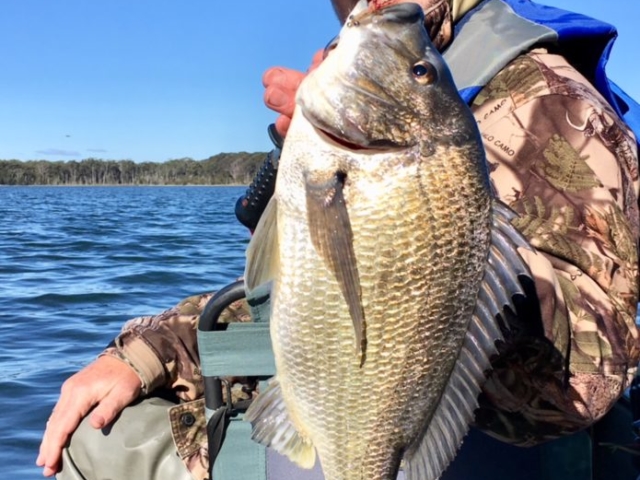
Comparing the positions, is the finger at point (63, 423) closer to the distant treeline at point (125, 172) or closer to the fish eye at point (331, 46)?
the fish eye at point (331, 46)

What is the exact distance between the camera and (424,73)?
6.24 ft

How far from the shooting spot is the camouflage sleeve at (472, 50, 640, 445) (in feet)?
6.77

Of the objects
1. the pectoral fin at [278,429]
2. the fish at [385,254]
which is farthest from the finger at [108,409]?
the fish at [385,254]

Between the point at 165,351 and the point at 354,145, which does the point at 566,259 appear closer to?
the point at 354,145

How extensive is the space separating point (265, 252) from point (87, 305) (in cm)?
958

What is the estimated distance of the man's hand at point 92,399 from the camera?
2850 millimetres

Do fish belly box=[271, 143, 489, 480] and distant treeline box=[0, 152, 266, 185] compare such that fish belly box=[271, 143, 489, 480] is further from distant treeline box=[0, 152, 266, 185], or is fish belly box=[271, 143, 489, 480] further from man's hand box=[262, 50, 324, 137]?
distant treeline box=[0, 152, 266, 185]

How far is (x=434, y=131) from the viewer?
73.0 inches

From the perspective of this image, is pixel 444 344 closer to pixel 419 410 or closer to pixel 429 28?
pixel 419 410

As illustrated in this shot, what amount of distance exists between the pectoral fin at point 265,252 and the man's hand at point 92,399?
114cm

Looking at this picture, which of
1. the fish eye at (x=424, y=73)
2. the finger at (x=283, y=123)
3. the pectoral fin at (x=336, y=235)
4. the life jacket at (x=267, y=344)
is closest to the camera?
the pectoral fin at (x=336, y=235)

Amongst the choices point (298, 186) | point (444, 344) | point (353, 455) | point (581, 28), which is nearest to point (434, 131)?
point (298, 186)

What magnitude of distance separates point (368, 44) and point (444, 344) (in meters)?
0.73

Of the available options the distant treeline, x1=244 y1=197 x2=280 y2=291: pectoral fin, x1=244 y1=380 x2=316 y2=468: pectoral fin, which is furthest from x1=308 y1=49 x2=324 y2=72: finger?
the distant treeline
